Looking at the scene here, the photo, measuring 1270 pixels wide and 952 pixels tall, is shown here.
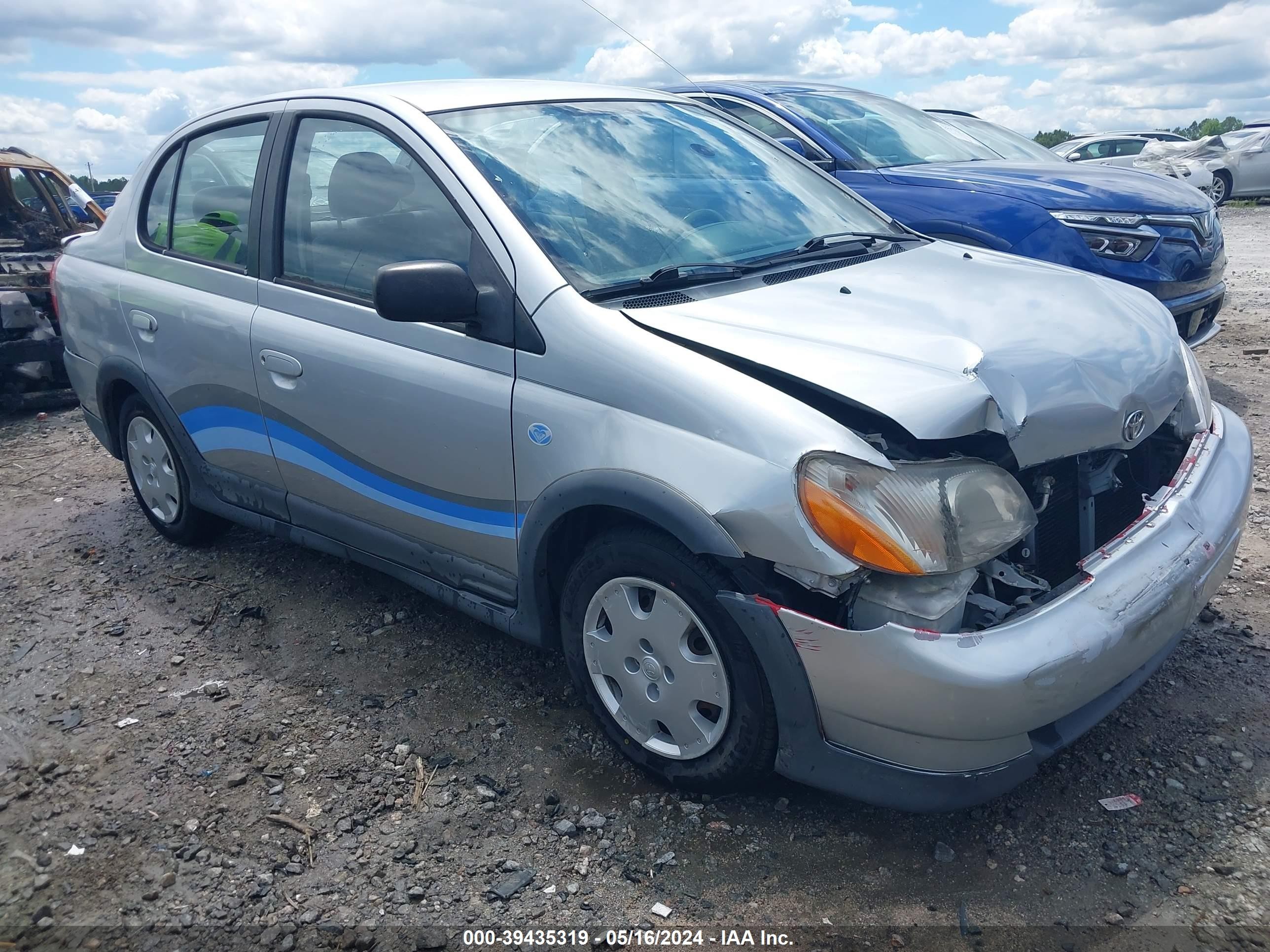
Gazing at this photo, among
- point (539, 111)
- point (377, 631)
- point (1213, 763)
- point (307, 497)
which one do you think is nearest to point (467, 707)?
point (377, 631)

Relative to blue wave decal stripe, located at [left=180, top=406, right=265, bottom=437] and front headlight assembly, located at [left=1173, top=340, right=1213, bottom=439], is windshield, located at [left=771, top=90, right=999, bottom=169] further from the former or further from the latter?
blue wave decal stripe, located at [left=180, top=406, right=265, bottom=437]

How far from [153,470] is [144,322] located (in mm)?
738

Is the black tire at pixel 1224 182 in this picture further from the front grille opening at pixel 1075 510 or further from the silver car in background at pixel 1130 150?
the front grille opening at pixel 1075 510

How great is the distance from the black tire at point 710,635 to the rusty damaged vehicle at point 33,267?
4.95 metres

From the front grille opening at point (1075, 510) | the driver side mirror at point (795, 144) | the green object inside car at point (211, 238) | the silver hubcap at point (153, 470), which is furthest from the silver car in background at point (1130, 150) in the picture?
the silver hubcap at point (153, 470)

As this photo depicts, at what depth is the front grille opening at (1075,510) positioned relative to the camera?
8.22 feet

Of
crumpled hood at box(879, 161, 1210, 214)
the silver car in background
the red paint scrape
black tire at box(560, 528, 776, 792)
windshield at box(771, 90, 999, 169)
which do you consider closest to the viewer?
the red paint scrape

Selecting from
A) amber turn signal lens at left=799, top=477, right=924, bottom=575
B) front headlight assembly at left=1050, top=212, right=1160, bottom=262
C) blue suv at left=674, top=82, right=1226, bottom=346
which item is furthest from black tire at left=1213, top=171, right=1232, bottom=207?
amber turn signal lens at left=799, top=477, right=924, bottom=575

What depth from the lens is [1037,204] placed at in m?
5.35

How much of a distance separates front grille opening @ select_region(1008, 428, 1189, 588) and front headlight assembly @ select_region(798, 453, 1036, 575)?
211 millimetres

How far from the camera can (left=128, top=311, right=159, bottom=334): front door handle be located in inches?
158

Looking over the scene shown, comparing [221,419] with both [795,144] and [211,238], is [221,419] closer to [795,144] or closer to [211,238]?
[211,238]

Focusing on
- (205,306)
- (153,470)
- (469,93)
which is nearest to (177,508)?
(153,470)

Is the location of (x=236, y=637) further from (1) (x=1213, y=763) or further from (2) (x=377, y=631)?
(1) (x=1213, y=763)
